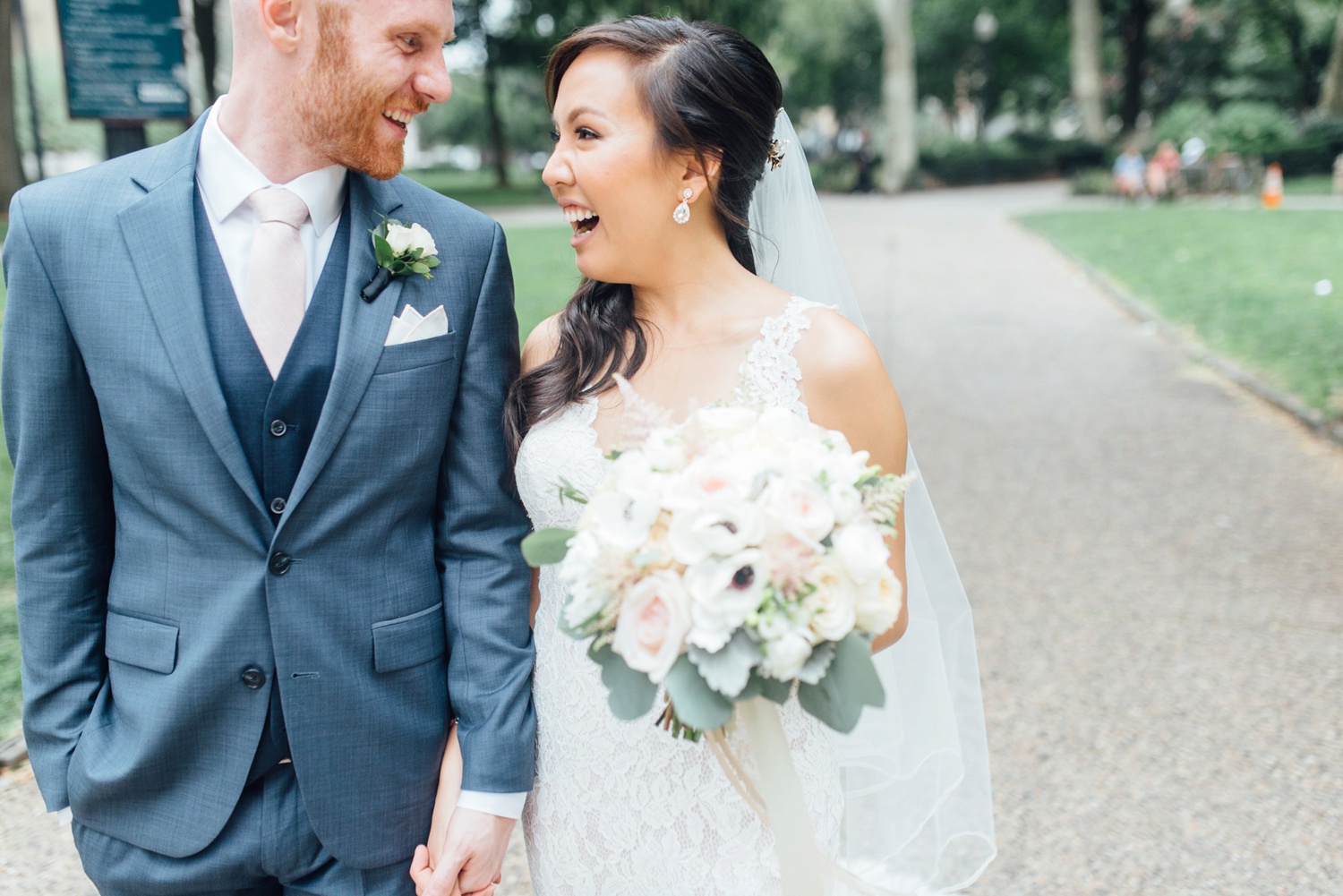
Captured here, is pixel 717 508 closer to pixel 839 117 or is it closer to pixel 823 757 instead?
pixel 823 757

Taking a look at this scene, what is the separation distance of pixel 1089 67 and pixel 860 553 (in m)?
36.6

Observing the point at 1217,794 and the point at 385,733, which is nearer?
the point at 385,733

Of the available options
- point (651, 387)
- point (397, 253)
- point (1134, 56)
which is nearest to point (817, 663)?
point (651, 387)

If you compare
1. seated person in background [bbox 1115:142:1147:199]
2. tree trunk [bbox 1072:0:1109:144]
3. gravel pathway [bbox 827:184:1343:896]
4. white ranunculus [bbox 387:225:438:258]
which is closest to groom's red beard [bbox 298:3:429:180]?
white ranunculus [bbox 387:225:438:258]

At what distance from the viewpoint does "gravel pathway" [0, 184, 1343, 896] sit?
11.7ft

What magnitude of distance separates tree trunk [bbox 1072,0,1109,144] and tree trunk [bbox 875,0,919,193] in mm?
5227

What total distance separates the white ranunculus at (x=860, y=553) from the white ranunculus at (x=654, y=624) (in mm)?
218

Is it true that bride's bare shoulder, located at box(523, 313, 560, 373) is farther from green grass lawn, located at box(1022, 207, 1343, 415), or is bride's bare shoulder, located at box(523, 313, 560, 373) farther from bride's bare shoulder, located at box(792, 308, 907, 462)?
green grass lawn, located at box(1022, 207, 1343, 415)

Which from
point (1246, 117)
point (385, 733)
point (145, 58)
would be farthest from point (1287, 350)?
point (1246, 117)

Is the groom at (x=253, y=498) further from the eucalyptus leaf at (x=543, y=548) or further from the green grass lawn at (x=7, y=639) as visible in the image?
the green grass lawn at (x=7, y=639)

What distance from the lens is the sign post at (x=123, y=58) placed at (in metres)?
4.89

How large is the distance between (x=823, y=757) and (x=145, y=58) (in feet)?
14.8

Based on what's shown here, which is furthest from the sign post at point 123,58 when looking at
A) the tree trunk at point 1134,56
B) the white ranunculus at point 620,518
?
the tree trunk at point 1134,56

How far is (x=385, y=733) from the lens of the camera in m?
1.99
